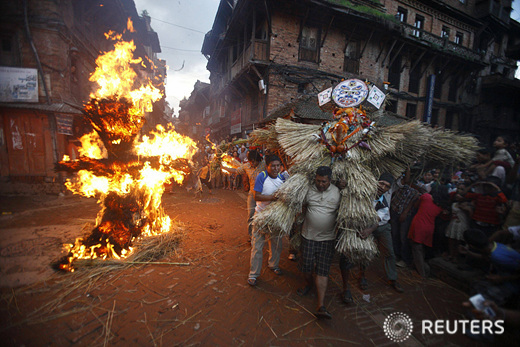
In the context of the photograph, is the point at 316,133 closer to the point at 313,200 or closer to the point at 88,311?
the point at 313,200

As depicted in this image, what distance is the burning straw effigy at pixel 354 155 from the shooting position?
302cm

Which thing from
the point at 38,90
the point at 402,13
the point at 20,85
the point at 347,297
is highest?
the point at 402,13

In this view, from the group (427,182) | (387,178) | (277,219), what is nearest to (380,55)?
(427,182)

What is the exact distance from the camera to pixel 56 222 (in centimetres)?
616

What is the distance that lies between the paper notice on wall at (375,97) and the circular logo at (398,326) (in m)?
3.44

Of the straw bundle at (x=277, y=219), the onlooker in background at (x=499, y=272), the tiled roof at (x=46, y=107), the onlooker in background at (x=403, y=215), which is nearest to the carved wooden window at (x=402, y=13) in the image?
the onlooker in background at (x=403, y=215)

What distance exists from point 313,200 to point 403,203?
2506 mm

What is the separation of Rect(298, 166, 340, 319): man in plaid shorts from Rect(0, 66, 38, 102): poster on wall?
1194 centimetres

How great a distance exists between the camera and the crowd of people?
2.77 metres

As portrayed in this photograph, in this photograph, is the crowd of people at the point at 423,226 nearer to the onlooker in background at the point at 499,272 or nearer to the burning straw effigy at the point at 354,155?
the onlooker in background at the point at 499,272

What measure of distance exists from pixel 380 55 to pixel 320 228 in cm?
1639

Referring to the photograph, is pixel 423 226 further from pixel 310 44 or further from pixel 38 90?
pixel 38 90

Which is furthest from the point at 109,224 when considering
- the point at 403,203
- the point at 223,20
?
the point at 223,20

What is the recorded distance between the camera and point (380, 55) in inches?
581
